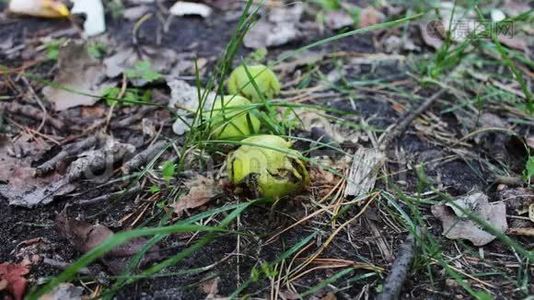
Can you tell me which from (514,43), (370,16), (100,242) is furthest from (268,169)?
(514,43)

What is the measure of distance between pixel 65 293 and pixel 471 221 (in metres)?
1.18

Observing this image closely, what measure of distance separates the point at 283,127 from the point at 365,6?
4.76 ft

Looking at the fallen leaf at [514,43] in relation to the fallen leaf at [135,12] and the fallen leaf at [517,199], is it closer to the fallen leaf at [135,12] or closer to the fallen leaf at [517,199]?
the fallen leaf at [517,199]

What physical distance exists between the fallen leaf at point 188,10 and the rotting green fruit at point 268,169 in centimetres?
143

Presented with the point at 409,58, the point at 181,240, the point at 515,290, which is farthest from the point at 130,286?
the point at 409,58

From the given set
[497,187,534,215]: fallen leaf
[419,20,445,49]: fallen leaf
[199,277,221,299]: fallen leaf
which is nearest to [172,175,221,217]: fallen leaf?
[199,277,221,299]: fallen leaf

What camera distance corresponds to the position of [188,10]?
2.82 m

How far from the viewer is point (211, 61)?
251 cm

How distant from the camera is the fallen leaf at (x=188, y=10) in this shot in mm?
2820

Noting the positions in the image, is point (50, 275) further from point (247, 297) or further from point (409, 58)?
point (409, 58)

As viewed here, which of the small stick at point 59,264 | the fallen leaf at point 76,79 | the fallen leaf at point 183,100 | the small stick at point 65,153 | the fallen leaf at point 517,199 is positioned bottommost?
the fallen leaf at point 517,199

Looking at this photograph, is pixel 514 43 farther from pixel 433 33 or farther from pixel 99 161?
pixel 99 161

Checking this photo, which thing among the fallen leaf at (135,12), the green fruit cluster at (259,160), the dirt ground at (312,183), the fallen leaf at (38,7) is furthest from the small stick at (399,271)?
the fallen leaf at (38,7)

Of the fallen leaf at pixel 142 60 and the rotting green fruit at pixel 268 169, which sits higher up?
the fallen leaf at pixel 142 60
